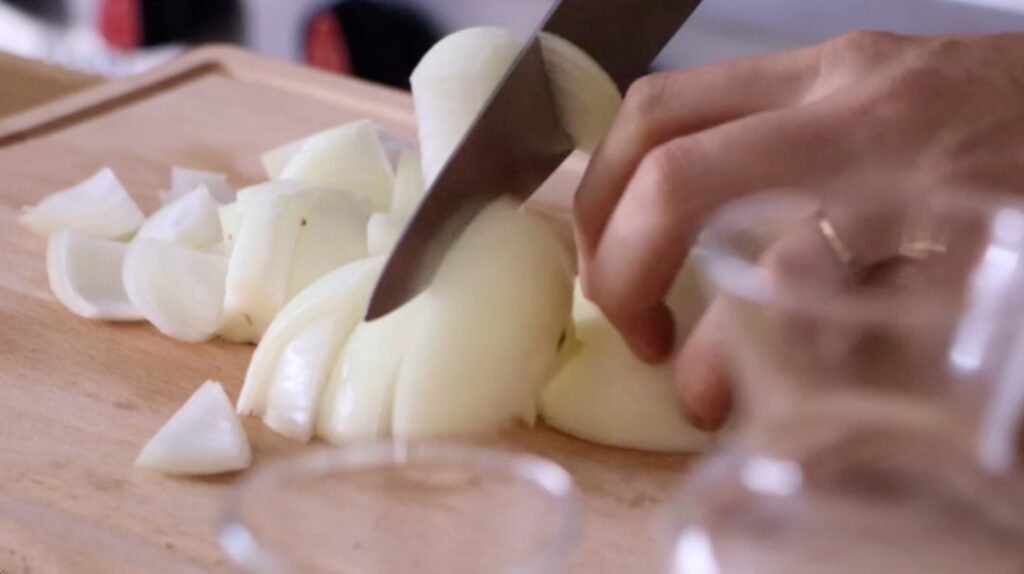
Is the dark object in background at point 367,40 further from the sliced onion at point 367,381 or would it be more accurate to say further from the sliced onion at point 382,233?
the sliced onion at point 367,381

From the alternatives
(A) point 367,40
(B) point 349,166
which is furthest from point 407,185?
(A) point 367,40

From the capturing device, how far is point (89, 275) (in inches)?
33.8

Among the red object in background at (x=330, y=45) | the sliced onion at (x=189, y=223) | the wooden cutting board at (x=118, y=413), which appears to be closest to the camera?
the wooden cutting board at (x=118, y=413)

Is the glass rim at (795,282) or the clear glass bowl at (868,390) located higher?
the glass rim at (795,282)

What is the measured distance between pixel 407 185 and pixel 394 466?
15.2 inches

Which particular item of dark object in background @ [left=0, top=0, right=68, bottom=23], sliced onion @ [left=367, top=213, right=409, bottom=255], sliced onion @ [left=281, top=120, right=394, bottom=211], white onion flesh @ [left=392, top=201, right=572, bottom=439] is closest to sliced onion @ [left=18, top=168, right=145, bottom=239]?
sliced onion @ [left=281, top=120, right=394, bottom=211]

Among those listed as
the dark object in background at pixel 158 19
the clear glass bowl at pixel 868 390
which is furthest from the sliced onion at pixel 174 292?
the dark object in background at pixel 158 19

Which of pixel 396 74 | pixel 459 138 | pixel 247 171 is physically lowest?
pixel 396 74

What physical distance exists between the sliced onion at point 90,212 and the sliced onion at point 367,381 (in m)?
0.30

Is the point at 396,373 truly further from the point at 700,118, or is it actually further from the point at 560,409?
the point at 700,118

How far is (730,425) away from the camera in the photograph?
667 millimetres

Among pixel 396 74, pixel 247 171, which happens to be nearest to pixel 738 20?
pixel 396 74

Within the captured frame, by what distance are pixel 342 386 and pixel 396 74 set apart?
87 centimetres

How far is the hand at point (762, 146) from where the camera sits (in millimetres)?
651
